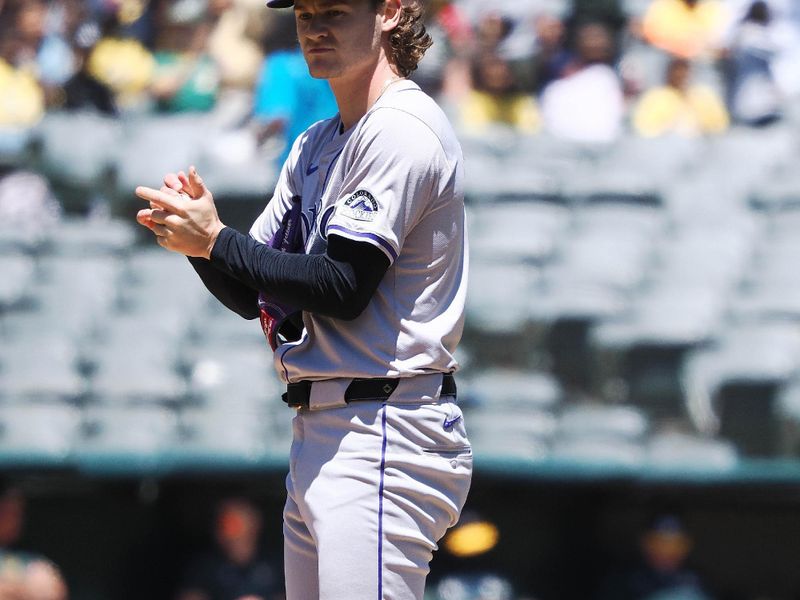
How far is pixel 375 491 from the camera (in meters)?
2.14

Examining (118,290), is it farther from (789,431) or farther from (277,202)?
(277,202)

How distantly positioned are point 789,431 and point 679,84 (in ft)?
9.12

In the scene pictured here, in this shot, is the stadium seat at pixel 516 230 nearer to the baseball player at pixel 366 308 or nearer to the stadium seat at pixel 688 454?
the stadium seat at pixel 688 454

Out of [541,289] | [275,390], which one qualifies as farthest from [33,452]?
[541,289]

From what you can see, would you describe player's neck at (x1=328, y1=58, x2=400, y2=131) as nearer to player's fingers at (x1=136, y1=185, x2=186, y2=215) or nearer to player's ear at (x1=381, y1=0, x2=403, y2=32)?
player's ear at (x1=381, y1=0, x2=403, y2=32)

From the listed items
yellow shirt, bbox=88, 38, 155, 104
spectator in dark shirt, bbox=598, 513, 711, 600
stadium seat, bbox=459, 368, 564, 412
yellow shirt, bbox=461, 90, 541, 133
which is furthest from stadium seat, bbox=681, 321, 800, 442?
yellow shirt, bbox=88, 38, 155, 104

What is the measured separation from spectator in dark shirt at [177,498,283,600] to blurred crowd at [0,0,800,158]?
2.41 metres

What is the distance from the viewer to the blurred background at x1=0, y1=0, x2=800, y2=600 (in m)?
5.39

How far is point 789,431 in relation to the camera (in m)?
5.40

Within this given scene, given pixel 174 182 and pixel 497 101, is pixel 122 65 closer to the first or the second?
pixel 497 101

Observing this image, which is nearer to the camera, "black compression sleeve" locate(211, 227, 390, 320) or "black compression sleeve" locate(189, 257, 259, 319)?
"black compression sleeve" locate(211, 227, 390, 320)

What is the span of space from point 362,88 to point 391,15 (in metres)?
0.13

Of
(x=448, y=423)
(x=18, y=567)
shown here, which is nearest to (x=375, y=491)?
(x=448, y=423)

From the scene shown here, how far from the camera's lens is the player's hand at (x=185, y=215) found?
2186 mm
